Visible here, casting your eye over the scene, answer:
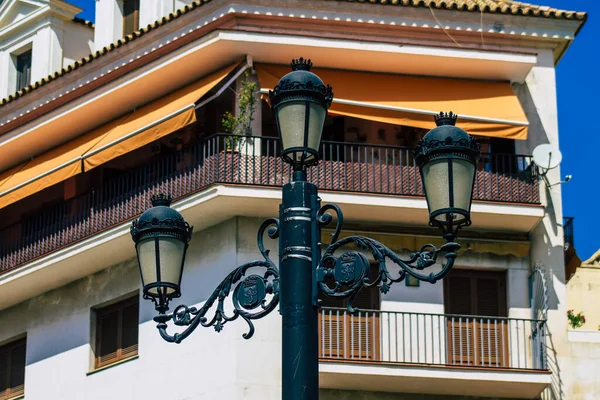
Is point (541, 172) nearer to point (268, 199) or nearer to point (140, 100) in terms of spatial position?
point (268, 199)

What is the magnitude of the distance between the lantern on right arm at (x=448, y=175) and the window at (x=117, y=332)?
13755 millimetres

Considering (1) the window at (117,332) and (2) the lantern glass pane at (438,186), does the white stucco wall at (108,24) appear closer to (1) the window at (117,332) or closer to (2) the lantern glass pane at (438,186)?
(1) the window at (117,332)

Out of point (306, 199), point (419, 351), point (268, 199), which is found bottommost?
point (306, 199)

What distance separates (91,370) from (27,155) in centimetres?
458

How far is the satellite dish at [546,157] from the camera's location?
22.9 metres

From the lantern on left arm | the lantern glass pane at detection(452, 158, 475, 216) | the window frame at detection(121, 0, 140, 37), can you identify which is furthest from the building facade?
the lantern glass pane at detection(452, 158, 475, 216)

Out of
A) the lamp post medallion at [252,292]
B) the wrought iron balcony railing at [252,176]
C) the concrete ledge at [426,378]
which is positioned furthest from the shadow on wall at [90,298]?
the lamp post medallion at [252,292]

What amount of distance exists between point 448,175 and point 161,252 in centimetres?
243

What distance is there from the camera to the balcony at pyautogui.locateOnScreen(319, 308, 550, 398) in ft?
71.3

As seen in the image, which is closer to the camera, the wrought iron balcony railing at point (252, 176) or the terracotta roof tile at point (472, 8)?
the wrought iron balcony railing at point (252, 176)

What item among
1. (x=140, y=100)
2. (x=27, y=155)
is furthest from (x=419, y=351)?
(x=27, y=155)

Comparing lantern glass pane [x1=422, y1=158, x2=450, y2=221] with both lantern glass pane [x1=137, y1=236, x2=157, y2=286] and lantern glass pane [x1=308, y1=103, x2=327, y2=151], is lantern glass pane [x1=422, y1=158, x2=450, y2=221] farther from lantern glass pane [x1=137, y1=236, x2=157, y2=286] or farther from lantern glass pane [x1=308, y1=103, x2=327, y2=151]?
lantern glass pane [x1=137, y1=236, x2=157, y2=286]

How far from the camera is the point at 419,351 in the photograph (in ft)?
72.7

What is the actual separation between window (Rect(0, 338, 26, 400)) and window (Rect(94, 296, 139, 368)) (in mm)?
2136
